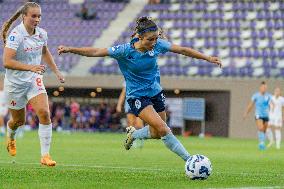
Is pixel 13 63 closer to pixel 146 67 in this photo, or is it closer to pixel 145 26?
pixel 146 67

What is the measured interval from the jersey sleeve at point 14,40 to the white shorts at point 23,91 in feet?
2.25

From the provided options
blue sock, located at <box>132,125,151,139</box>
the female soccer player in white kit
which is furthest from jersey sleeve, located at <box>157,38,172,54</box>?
blue sock, located at <box>132,125,151,139</box>

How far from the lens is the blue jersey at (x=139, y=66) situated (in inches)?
500

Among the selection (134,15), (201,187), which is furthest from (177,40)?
(201,187)

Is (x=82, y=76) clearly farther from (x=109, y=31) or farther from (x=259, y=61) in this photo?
(x=259, y=61)

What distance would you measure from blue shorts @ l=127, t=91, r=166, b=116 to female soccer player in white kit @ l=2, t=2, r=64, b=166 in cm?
142

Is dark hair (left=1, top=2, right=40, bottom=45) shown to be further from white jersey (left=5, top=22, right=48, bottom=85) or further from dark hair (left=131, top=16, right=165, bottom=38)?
dark hair (left=131, top=16, right=165, bottom=38)

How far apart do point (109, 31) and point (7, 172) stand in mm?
32279

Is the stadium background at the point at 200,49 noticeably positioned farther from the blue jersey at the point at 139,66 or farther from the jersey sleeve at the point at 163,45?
the jersey sleeve at the point at 163,45

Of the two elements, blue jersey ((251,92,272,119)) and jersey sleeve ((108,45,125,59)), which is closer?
jersey sleeve ((108,45,125,59))

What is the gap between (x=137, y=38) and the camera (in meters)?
12.7

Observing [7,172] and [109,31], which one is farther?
[109,31]

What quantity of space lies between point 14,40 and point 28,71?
0.60m

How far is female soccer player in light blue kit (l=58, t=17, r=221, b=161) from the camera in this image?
12320 millimetres
